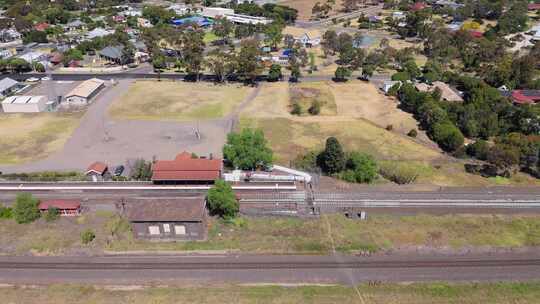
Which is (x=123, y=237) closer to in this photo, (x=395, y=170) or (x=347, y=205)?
(x=347, y=205)

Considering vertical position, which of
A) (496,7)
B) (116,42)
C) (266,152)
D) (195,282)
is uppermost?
(496,7)

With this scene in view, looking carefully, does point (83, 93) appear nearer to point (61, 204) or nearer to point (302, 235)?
point (61, 204)

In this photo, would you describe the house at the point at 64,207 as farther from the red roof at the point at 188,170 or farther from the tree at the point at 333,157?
the tree at the point at 333,157

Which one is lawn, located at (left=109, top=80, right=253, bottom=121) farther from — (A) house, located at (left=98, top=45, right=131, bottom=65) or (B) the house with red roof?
(B) the house with red roof

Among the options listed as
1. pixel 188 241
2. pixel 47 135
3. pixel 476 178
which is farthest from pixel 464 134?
pixel 47 135

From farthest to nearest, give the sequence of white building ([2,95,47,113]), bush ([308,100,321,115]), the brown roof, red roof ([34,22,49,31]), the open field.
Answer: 1. red roof ([34,22,49,31])
2. white building ([2,95,47,113])
3. bush ([308,100,321,115])
4. the brown roof
5. the open field

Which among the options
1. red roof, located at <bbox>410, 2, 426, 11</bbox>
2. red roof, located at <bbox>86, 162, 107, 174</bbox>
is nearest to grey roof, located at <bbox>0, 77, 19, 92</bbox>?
red roof, located at <bbox>86, 162, 107, 174</bbox>

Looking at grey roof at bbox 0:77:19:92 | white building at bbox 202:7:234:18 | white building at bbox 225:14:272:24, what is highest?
white building at bbox 202:7:234:18
